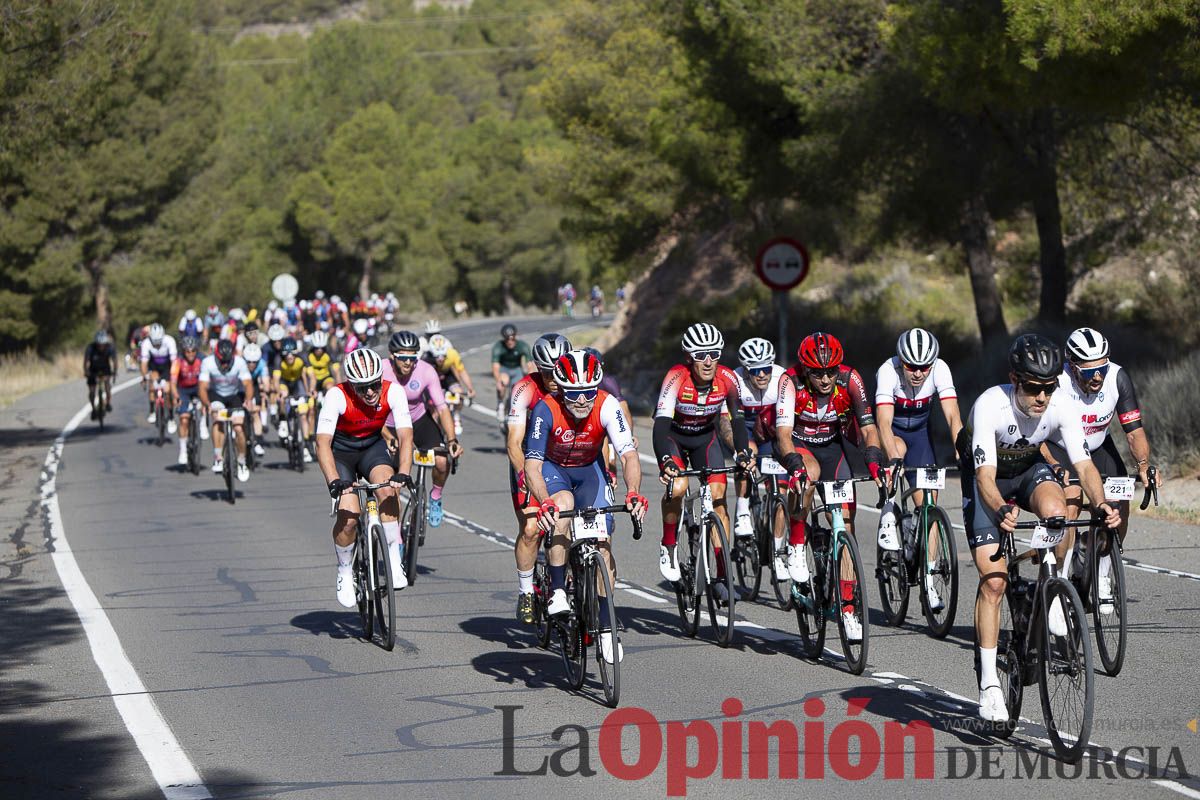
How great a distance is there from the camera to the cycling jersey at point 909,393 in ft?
36.1

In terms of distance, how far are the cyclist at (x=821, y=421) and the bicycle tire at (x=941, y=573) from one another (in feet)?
1.73

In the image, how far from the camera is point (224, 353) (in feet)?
66.7

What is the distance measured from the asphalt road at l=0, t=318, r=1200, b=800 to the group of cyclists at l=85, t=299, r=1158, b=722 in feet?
1.57

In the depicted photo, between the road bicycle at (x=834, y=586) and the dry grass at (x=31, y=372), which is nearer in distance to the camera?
the road bicycle at (x=834, y=586)

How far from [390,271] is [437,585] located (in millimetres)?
76150

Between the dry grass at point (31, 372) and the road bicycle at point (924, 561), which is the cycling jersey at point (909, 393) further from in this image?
the dry grass at point (31, 372)

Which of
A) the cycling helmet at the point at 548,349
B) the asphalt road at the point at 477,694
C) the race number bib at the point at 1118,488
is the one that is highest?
the cycling helmet at the point at 548,349

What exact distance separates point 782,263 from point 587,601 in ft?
48.6


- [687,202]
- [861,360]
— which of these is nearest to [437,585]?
[861,360]

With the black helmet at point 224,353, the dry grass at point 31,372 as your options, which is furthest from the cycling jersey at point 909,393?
the dry grass at point 31,372

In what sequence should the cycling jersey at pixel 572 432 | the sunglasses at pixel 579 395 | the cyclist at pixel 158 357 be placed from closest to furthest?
the sunglasses at pixel 579 395
the cycling jersey at pixel 572 432
the cyclist at pixel 158 357

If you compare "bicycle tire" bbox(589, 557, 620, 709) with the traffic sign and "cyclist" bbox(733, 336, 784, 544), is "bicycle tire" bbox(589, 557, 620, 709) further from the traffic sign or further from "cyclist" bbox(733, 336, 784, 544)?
the traffic sign

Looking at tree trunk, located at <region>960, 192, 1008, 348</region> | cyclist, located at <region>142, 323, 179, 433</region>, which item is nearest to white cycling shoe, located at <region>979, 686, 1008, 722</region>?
tree trunk, located at <region>960, 192, 1008, 348</region>

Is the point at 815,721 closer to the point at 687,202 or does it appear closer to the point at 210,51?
the point at 687,202
